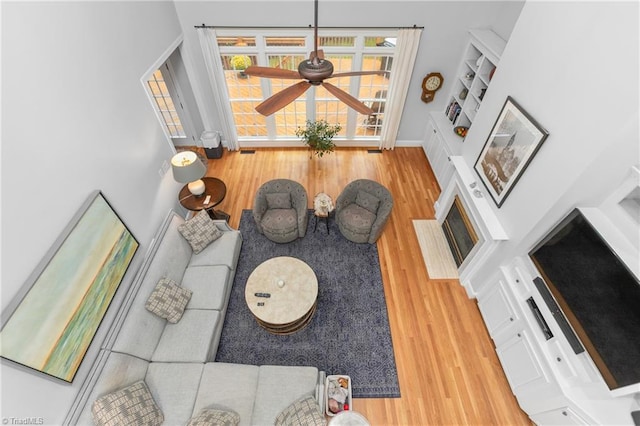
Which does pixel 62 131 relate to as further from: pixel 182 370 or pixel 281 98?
pixel 182 370

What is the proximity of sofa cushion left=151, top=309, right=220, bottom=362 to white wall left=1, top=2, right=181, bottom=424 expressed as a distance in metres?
0.64

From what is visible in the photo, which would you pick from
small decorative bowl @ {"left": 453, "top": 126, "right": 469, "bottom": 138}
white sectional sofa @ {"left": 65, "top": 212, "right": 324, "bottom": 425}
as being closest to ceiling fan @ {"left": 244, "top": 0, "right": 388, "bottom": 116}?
white sectional sofa @ {"left": 65, "top": 212, "right": 324, "bottom": 425}

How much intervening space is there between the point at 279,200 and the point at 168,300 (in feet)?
6.71

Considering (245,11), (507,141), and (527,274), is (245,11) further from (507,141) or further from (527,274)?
(527,274)

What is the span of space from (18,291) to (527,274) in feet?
14.2

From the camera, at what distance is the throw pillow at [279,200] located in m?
4.45

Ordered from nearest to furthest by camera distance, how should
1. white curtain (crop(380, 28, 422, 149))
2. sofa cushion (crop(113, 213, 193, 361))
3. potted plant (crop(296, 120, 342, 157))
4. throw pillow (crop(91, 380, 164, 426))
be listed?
throw pillow (crop(91, 380, 164, 426))
sofa cushion (crop(113, 213, 193, 361))
white curtain (crop(380, 28, 422, 149))
potted plant (crop(296, 120, 342, 157))

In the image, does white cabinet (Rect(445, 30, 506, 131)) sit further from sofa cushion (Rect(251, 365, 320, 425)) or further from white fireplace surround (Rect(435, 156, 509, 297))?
sofa cushion (Rect(251, 365, 320, 425))

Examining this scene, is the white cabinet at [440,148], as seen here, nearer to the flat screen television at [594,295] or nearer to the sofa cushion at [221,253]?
the flat screen television at [594,295]

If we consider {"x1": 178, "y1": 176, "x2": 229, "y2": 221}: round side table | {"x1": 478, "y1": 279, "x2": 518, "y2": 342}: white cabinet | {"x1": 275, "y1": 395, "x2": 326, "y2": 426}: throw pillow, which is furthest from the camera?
{"x1": 178, "y1": 176, "x2": 229, "y2": 221}: round side table

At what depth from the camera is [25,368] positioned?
2.00 meters

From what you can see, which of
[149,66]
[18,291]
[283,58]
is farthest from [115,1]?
[18,291]

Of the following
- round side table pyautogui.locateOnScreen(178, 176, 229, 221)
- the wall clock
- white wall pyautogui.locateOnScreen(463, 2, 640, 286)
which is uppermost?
white wall pyautogui.locateOnScreen(463, 2, 640, 286)

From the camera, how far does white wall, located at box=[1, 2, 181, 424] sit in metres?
1.96
